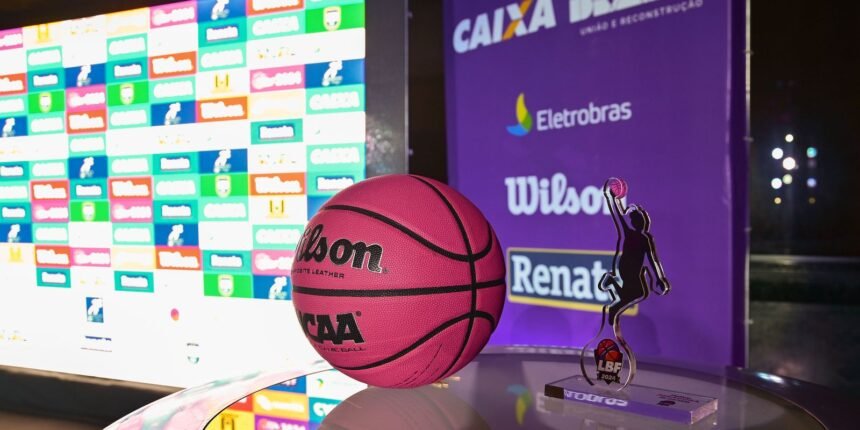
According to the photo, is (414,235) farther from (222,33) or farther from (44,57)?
(44,57)

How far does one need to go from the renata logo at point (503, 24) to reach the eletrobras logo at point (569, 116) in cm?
21

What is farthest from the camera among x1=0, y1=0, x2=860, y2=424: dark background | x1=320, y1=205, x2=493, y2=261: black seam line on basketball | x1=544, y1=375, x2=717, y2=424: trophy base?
x1=0, y1=0, x2=860, y2=424: dark background

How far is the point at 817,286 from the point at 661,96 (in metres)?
7.63

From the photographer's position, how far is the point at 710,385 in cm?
122

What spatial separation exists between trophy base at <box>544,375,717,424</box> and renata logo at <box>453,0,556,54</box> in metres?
1.29

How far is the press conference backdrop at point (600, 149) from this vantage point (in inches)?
70.3

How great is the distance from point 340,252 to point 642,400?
54 cm

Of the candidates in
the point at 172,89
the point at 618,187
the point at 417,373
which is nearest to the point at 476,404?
the point at 417,373

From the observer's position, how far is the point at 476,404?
1129 millimetres

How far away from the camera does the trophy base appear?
3.30 ft

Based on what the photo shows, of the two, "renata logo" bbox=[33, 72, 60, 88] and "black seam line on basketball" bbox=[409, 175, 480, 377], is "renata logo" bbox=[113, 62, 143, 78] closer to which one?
"renata logo" bbox=[33, 72, 60, 88]

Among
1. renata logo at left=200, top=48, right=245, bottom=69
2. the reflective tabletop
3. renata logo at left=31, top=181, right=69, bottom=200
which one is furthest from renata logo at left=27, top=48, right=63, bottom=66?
the reflective tabletop

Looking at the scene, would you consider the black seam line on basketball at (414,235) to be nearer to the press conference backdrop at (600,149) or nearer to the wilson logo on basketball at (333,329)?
the wilson logo on basketball at (333,329)

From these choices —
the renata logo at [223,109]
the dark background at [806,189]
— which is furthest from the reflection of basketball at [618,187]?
the dark background at [806,189]
